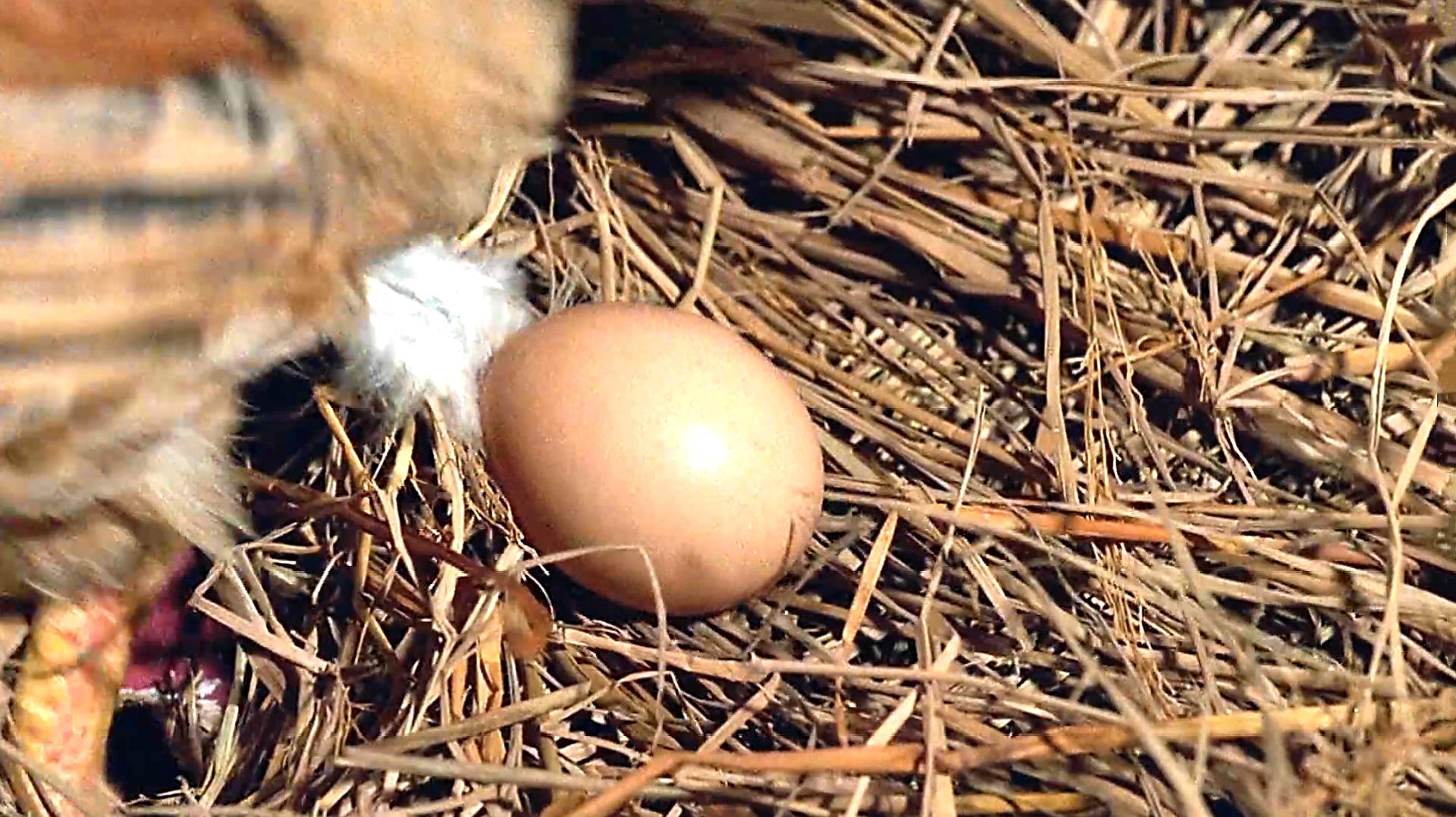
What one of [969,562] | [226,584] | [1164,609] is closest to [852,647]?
[969,562]

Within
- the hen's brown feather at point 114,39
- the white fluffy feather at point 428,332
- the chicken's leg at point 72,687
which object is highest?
the hen's brown feather at point 114,39

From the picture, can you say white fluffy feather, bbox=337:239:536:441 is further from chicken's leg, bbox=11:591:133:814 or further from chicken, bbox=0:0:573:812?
chicken's leg, bbox=11:591:133:814

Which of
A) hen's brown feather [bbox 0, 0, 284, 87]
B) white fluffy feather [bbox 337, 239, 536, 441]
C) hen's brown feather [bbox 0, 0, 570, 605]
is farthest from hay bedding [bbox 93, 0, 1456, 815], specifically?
hen's brown feather [bbox 0, 0, 284, 87]

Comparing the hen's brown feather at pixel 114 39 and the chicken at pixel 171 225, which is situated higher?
the hen's brown feather at pixel 114 39

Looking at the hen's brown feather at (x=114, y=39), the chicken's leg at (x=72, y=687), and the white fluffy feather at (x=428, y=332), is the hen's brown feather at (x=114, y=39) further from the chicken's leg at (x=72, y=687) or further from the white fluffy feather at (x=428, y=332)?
the chicken's leg at (x=72, y=687)

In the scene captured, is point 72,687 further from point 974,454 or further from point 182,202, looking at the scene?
point 974,454

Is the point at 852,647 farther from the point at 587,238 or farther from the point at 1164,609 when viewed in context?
the point at 587,238

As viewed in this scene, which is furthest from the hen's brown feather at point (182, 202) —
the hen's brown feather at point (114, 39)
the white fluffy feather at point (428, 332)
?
the white fluffy feather at point (428, 332)

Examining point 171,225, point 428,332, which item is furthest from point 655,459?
point 171,225
